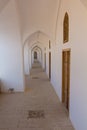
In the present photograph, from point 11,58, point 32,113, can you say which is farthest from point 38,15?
point 32,113

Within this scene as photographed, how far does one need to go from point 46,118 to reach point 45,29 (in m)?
4.23

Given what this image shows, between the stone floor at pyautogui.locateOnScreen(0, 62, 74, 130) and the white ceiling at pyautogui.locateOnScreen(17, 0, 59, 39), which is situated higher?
the white ceiling at pyautogui.locateOnScreen(17, 0, 59, 39)

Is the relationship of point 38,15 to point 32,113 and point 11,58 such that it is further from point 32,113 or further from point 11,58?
point 32,113

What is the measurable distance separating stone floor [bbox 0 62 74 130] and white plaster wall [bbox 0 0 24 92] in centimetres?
67

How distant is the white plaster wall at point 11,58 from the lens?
266 inches

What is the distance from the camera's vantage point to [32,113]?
4742mm

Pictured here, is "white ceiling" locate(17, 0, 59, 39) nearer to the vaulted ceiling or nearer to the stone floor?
the vaulted ceiling

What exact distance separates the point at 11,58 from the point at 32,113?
3060 millimetres

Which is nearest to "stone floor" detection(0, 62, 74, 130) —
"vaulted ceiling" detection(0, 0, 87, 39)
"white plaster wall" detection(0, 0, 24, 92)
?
"white plaster wall" detection(0, 0, 24, 92)

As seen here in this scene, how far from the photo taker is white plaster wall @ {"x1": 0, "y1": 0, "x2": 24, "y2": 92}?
22.2 ft

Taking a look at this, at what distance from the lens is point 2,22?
636 cm

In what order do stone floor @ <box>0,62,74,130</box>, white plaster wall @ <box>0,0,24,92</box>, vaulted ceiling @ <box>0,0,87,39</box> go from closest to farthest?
stone floor @ <box>0,62,74,130</box>
vaulted ceiling @ <box>0,0,87,39</box>
white plaster wall @ <box>0,0,24,92</box>

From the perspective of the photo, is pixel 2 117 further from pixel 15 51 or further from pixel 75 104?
pixel 15 51

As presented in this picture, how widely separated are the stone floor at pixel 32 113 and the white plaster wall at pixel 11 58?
67 cm
